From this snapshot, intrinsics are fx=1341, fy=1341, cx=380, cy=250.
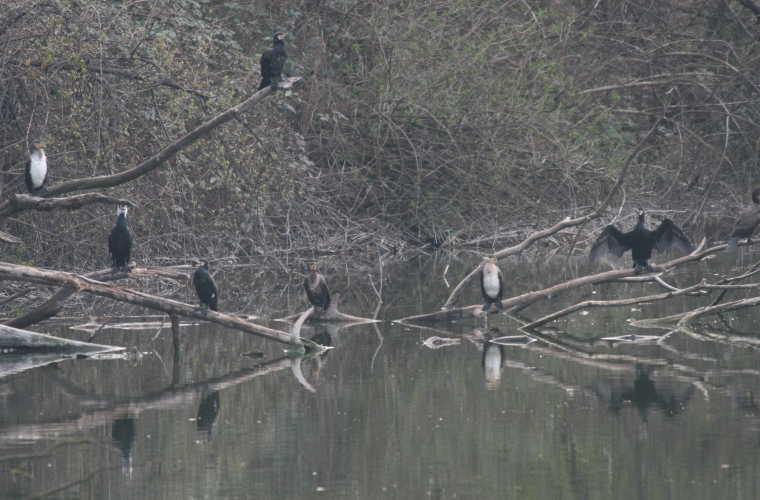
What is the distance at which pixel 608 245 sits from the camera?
39.5 ft

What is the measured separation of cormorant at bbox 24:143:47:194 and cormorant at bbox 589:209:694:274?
16.0ft

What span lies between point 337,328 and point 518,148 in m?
8.79

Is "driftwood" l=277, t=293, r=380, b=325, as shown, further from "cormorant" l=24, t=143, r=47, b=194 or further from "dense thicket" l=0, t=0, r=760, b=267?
"dense thicket" l=0, t=0, r=760, b=267

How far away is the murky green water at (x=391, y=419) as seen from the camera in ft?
21.7

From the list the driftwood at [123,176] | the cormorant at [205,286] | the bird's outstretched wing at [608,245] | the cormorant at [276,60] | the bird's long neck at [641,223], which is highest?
the cormorant at [276,60]

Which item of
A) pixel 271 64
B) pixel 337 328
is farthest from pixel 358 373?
pixel 271 64

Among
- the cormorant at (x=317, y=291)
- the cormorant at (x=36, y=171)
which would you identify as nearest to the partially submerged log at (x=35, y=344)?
the cormorant at (x=36, y=171)

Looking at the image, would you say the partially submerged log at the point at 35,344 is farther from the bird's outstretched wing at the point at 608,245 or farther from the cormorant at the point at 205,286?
the bird's outstretched wing at the point at 608,245

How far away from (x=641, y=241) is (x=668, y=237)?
235 millimetres

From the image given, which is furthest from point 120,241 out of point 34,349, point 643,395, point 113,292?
point 643,395

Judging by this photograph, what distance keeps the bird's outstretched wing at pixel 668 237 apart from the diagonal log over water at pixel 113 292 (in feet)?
11.3

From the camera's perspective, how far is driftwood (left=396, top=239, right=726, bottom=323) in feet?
36.2

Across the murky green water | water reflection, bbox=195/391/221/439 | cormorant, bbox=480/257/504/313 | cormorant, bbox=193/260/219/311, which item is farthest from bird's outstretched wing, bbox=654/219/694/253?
water reflection, bbox=195/391/221/439

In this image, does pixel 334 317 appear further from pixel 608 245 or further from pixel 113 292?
pixel 113 292
